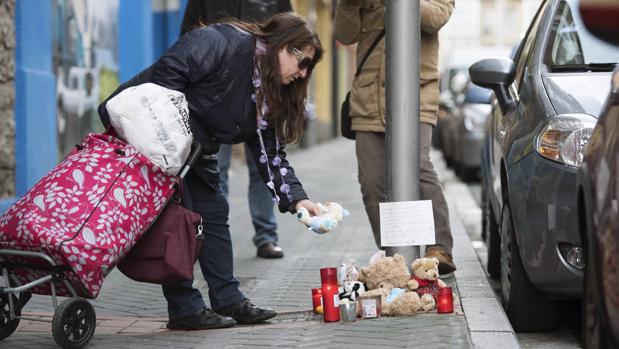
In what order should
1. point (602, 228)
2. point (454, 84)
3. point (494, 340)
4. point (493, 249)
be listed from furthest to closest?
point (454, 84), point (493, 249), point (494, 340), point (602, 228)

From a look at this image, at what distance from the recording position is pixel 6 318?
546 cm

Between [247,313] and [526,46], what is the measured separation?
234 cm

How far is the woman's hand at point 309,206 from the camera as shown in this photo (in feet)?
17.9

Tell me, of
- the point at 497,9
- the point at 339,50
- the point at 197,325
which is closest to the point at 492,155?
the point at 197,325

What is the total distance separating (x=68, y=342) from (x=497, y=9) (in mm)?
74877

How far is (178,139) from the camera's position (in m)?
5.29

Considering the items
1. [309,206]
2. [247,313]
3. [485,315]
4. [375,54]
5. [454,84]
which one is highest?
[375,54]

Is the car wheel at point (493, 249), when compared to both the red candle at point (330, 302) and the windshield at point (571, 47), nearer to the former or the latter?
the windshield at point (571, 47)

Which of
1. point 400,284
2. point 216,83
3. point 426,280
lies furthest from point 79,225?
point 426,280

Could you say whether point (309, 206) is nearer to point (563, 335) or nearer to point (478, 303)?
point (478, 303)

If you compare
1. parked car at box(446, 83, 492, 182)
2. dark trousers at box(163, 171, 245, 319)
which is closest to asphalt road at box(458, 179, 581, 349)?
dark trousers at box(163, 171, 245, 319)

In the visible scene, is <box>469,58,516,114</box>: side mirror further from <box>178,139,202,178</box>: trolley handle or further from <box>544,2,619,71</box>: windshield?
<box>178,139,202,178</box>: trolley handle

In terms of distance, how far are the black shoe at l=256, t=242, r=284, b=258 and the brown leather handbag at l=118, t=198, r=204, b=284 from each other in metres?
2.99

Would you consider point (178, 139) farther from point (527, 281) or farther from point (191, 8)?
point (191, 8)
